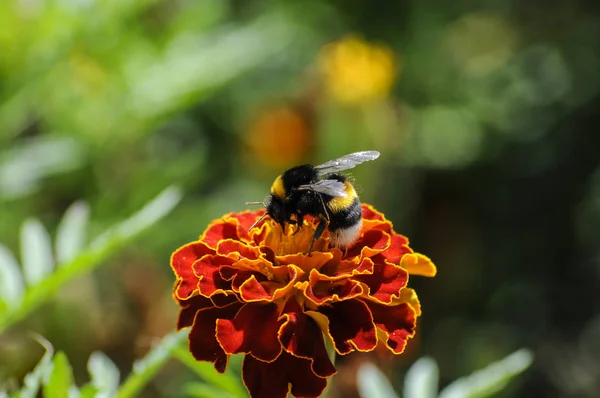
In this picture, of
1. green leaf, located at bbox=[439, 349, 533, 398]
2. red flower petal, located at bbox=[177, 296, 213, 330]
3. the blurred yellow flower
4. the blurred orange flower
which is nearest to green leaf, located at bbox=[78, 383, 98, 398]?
red flower petal, located at bbox=[177, 296, 213, 330]

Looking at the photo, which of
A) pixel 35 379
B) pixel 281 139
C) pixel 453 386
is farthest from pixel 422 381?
pixel 281 139

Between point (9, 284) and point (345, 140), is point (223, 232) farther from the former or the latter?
point (345, 140)

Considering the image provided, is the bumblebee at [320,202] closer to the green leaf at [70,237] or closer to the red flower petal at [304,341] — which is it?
the red flower petal at [304,341]

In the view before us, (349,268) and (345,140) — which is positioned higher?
(349,268)

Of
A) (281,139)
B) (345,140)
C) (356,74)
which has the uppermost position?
(356,74)

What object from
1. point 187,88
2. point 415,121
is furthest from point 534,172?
point 187,88

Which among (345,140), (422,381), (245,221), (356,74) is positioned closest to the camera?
(245,221)

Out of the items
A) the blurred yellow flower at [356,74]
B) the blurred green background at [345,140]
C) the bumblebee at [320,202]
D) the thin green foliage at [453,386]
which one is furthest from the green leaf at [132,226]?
the blurred yellow flower at [356,74]
